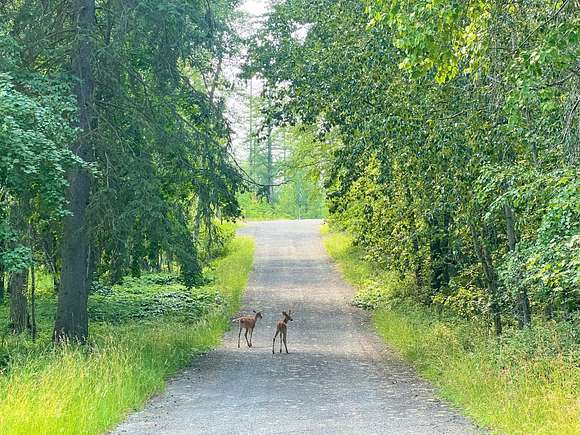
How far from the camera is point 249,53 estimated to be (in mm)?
22094

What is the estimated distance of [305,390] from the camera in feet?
40.4

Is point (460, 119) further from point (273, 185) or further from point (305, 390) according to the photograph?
point (273, 185)

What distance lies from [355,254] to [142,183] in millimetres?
24542

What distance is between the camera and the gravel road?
9.50 meters

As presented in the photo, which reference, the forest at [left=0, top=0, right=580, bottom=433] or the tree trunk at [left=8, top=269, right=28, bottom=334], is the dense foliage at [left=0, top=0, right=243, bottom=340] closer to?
the forest at [left=0, top=0, right=580, bottom=433]

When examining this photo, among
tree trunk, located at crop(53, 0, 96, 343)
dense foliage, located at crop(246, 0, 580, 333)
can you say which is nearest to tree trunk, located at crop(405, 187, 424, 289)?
dense foliage, located at crop(246, 0, 580, 333)

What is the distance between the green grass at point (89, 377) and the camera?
28.0 feet

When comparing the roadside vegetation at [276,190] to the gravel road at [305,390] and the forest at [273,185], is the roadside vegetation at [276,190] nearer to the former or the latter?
the gravel road at [305,390]

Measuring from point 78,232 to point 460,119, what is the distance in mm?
7639

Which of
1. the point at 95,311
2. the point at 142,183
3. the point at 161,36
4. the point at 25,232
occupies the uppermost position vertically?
the point at 161,36

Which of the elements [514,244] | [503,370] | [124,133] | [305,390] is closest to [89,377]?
[305,390]

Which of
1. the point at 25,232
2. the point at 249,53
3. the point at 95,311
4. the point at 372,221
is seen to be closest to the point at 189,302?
the point at 95,311

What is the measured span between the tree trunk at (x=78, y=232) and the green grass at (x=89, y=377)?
0.62 m

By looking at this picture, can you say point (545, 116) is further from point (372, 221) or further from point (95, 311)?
point (95, 311)
